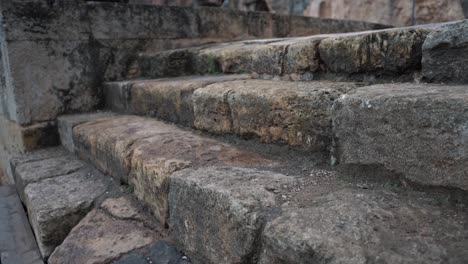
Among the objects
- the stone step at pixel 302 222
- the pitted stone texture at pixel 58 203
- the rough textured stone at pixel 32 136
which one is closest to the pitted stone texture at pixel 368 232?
the stone step at pixel 302 222

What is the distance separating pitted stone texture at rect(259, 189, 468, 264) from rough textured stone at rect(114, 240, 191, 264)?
16.7 inches

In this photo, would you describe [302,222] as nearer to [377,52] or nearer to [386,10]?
[377,52]

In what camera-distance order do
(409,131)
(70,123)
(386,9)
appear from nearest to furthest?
(409,131), (70,123), (386,9)

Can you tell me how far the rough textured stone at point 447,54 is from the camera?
105 cm

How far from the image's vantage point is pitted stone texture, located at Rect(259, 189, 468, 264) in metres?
0.72

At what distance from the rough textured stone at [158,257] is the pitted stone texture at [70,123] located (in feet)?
4.78

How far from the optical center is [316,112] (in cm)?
127

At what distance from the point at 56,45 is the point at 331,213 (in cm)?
260

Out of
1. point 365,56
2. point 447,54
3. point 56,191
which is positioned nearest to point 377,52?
point 365,56

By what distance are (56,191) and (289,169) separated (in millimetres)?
1324

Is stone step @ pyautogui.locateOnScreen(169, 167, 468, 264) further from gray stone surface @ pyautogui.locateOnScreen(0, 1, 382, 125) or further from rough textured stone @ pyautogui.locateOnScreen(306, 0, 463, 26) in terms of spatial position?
rough textured stone @ pyautogui.locateOnScreen(306, 0, 463, 26)

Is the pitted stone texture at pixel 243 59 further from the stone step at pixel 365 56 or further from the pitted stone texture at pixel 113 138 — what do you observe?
the pitted stone texture at pixel 113 138

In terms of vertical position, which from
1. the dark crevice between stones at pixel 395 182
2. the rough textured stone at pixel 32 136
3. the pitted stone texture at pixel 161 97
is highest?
the pitted stone texture at pixel 161 97

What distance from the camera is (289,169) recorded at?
4.07 feet
